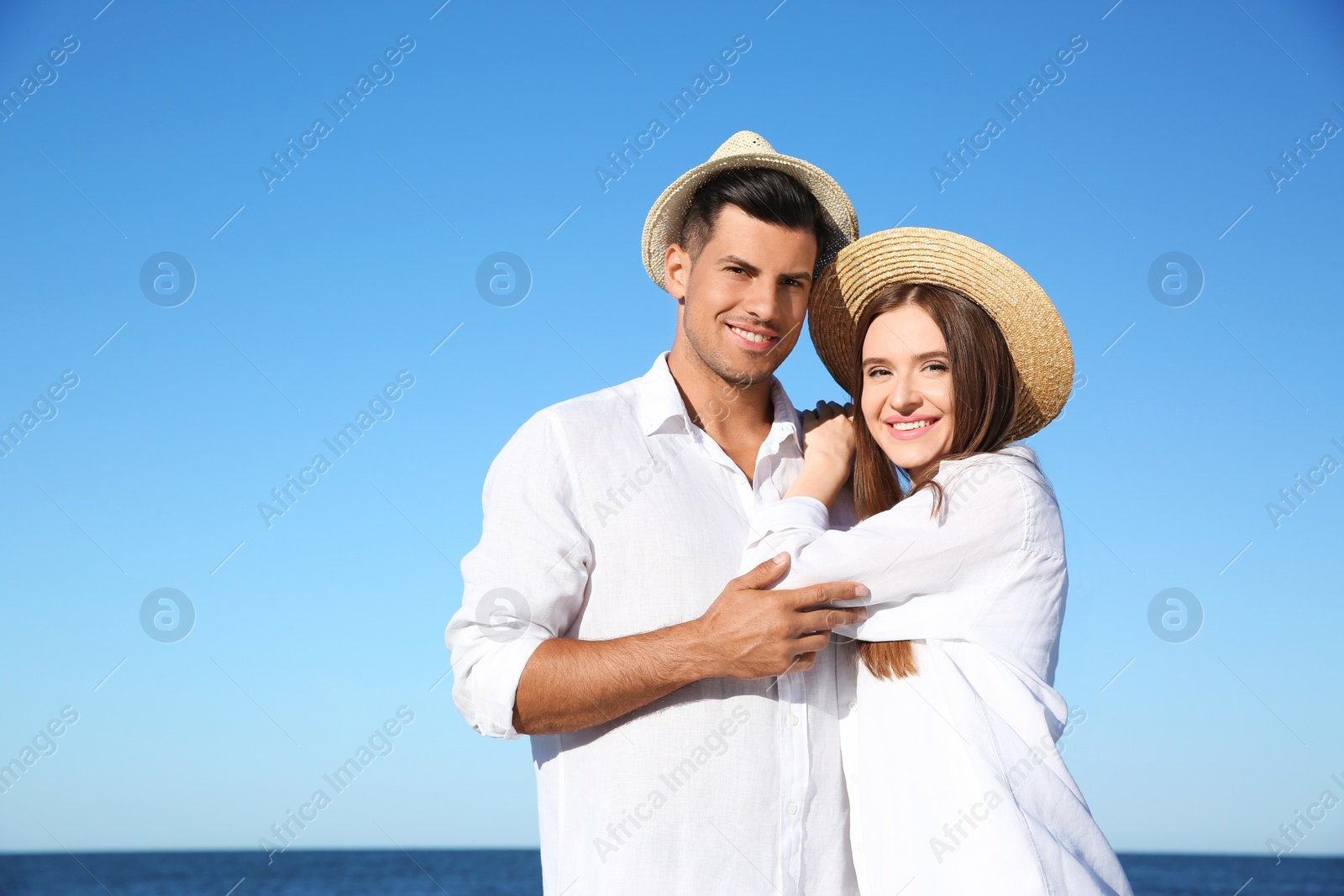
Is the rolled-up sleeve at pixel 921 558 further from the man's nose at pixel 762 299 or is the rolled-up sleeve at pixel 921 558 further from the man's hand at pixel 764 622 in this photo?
the man's nose at pixel 762 299

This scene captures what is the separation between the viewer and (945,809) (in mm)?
2574

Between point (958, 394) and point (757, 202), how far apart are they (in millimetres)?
911

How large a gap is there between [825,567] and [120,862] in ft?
202

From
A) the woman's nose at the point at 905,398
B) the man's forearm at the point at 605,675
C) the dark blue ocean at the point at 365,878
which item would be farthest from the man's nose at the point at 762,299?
the dark blue ocean at the point at 365,878

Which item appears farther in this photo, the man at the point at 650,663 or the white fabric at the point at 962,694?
the man at the point at 650,663

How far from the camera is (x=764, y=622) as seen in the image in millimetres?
2623

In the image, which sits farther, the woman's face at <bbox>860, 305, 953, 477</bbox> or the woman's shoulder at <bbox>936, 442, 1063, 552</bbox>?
the woman's face at <bbox>860, 305, 953, 477</bbox>

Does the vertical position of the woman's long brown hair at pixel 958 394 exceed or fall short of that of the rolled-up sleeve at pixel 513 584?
it exceeds it

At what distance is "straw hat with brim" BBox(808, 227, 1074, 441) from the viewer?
3092mm

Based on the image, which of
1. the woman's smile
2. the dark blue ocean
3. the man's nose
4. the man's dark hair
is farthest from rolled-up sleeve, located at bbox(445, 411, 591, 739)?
the dark blue ocean

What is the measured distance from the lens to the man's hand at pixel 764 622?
2621 mm

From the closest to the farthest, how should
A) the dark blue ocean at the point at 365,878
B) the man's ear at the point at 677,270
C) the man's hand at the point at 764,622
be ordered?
the man's hand at the point at 764,622 < the man's ear at the point at 677,270 < the dark blue ocean at the point at 365,878

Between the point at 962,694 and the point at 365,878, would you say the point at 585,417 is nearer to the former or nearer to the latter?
the point at 962,694

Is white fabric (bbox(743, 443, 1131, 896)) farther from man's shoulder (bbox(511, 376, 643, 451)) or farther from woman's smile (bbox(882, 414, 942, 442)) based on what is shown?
man's shoulder (bbox(511, 376, 643, 451))
